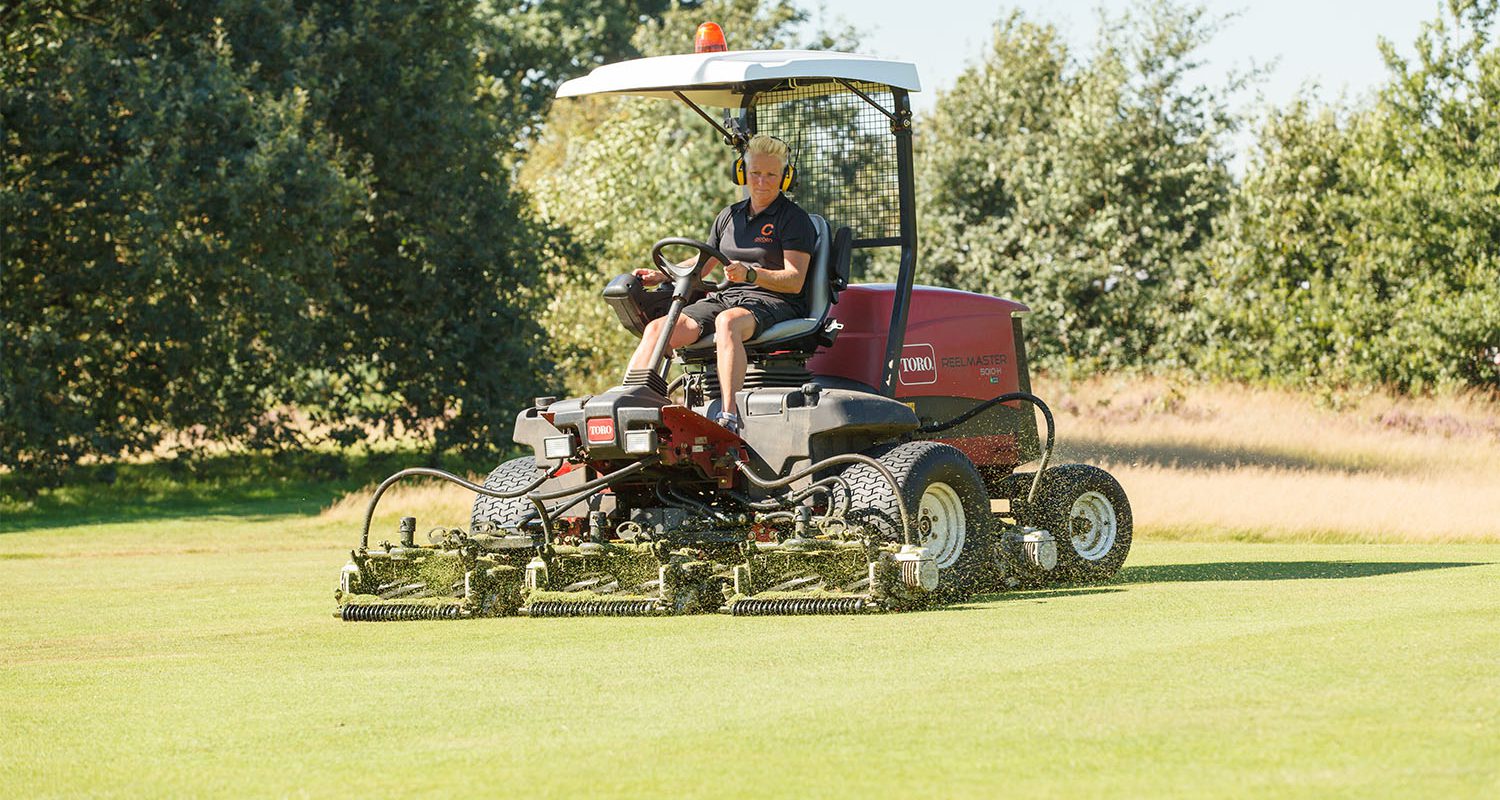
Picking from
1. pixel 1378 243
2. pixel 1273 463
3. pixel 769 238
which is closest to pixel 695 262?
pixel 769 238

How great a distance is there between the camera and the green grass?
14.8ft

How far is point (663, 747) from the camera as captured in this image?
4.90 metres

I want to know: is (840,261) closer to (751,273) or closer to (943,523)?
(751,273)

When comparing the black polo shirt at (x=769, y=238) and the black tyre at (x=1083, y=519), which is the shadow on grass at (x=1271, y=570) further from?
the black polo shirt at (x=769, y=238)

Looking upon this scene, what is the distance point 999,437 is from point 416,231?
1603 cm

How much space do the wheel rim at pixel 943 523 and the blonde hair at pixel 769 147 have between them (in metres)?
1.78

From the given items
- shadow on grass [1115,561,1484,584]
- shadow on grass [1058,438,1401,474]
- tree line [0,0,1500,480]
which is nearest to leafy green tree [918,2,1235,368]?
tree line [0,0,1500,480]

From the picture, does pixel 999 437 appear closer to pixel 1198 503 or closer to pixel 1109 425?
pixel 1198 503

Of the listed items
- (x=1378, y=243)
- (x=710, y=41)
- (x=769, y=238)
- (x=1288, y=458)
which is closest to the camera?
(x=769, y=238)

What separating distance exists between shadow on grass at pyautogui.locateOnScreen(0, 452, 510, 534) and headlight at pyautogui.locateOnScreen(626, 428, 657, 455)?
11302 millimetres

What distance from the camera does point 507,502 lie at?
9453mm

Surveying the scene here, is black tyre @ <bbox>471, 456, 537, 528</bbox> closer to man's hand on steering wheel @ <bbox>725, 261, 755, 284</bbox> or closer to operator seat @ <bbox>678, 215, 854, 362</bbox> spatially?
operator seat @ <bbox>678, 215, 854, 362</bbox>

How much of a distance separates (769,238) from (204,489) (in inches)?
635

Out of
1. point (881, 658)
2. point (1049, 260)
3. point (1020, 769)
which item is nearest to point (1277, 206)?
point (1049, 260)
